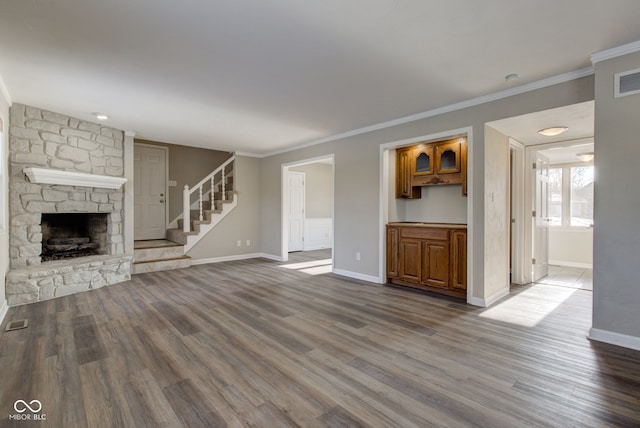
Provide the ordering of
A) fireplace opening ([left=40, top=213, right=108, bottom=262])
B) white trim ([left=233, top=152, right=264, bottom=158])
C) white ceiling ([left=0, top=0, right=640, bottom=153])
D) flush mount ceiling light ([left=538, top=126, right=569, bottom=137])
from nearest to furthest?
white ceiling ([left=0, top=0, right=640, bottom=153]) < flush mount ceiling light ([left=538, top=126, right=569, bottom=137]) < fireplace opening ([left=40, top=213, right=108, bottom=262]) < white trim ([left=233, top=152, right=264, bottom=158])

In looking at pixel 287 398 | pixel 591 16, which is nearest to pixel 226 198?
pixel 287 398

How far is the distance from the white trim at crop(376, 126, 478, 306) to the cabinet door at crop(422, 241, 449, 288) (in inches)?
12.6

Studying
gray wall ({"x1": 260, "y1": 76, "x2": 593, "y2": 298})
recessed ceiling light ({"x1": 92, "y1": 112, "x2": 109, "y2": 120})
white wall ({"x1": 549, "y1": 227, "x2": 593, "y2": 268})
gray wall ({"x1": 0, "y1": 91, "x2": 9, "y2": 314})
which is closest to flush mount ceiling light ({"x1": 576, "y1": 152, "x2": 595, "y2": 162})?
white wall ({"x1": 549, "y1": 227, "x2": 593, "y2": 268})

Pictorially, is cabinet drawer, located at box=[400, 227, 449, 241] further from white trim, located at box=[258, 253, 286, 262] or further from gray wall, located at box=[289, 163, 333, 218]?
gray wall, located at box=[289, 163, 333, 218]

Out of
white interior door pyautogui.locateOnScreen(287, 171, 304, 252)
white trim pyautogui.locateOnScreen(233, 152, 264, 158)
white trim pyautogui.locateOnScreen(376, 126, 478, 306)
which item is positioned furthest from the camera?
white interior door pyautogui.locateOnScreen(287, 171, 304, 252)

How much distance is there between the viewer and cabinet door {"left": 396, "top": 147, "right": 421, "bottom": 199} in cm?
484

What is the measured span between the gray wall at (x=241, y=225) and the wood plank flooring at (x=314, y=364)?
271 centimetres

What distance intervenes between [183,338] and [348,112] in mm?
3333

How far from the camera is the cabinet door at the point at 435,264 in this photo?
409 centimetres

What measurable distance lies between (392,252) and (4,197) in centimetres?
504

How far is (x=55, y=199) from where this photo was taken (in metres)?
4.28

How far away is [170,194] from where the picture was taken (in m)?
7.06

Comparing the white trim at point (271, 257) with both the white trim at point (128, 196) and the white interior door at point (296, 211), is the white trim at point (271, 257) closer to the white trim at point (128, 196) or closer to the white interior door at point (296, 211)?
the white interior door at point (296, 211)

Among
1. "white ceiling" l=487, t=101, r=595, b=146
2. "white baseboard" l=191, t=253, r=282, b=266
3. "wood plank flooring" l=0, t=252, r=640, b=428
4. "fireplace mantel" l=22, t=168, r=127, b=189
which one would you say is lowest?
"wood plank flooring" l=0, t=252, r=640, b=428
